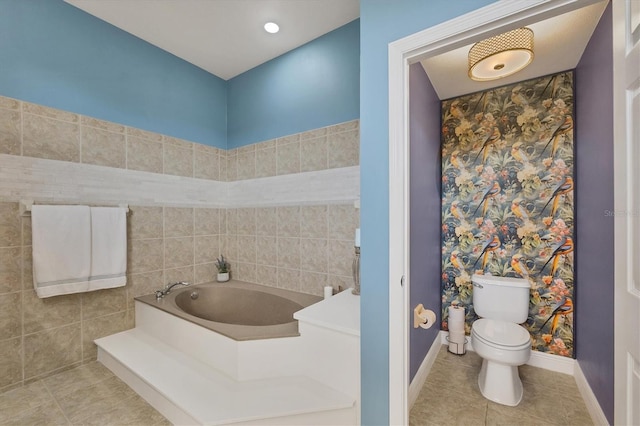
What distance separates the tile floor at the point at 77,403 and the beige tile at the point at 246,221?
156cm

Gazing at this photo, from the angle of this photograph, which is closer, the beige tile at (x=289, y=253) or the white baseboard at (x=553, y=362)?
the white baseboard at (x=553, y=362)

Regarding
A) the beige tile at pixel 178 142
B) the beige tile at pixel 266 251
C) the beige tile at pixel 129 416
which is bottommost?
the beige tile at pixel 129 416

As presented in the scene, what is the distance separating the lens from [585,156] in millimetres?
1833

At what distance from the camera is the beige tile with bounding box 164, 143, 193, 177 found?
2639 millimetres

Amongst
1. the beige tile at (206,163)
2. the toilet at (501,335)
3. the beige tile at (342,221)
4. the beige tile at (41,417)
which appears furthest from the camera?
the beige tile at (206,163)

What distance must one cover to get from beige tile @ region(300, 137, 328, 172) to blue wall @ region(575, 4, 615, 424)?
1.78 meters

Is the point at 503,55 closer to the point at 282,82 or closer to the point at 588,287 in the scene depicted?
the point at 588,287

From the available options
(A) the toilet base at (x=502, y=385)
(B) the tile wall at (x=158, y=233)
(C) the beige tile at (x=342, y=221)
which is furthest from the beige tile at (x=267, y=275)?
(A) the toilet base at (x=502, y=385)

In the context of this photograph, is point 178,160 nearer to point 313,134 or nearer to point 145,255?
point 145,255

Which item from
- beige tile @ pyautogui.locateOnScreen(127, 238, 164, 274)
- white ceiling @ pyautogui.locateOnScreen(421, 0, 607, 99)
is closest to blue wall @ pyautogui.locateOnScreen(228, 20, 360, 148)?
white ceiling @ pyautogui.locateOnScreen(421, 0, 607, 99)

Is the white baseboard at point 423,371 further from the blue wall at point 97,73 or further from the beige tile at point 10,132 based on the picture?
the beige tile at point 10,132

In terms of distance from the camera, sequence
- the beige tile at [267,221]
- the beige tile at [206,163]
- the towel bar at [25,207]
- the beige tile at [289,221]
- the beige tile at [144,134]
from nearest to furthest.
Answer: the towel bar at [25,207]
the beige tile at [144,134]
the beige tile at [289,221]
the beige tile at [267,221]
the beige tile at [206,163]

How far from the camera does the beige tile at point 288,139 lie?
2590mm

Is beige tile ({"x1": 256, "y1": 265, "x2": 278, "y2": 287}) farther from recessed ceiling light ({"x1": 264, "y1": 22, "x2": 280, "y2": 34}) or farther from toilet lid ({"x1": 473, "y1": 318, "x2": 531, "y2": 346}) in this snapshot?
recessed ceiling light ({"x1": 264, "y1": 22, "x2": 280, "y2": 34})
